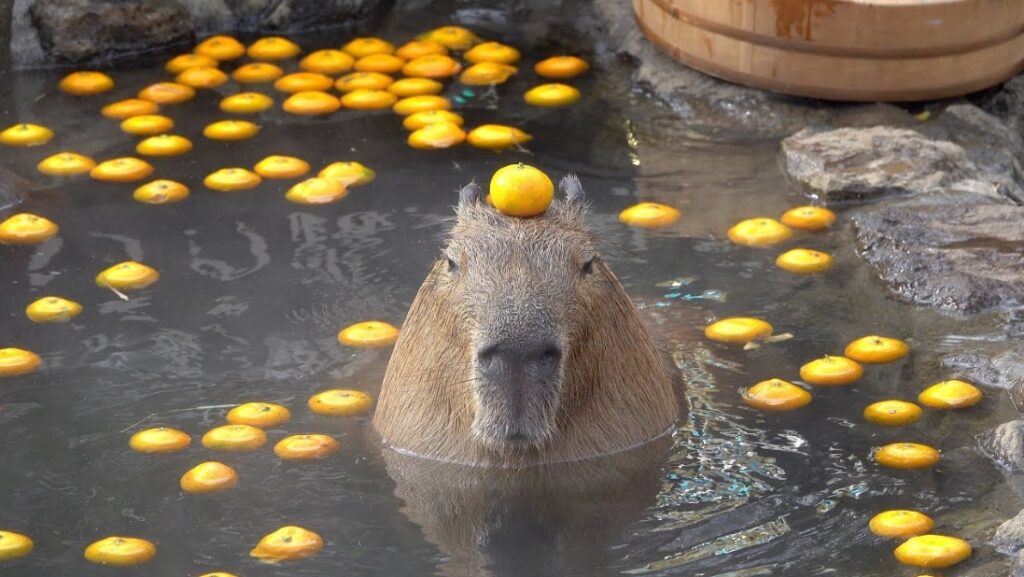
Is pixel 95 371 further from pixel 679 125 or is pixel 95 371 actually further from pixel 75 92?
pixel 679 125

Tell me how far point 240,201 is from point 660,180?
182cm

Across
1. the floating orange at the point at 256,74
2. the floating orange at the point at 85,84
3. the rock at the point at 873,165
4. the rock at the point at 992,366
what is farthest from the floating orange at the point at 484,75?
the rock at the point at 992,366

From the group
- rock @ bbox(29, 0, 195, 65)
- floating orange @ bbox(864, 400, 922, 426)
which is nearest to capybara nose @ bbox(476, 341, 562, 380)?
floating orange @ bbox(864, 400, 922, 426)

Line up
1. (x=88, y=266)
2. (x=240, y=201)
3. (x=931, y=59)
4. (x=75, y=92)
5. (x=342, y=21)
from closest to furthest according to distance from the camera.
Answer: (x=88, y=266) < (x=240, y=201) < (x=931, y=59) < (x=75, y=92) < (x=342, y=21)

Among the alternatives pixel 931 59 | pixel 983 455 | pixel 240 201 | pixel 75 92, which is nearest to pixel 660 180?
pixel 931 59

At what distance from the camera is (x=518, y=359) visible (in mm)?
4184

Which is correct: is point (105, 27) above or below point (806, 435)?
above

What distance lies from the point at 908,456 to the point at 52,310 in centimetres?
307

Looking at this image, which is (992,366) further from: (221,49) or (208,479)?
(221,49)

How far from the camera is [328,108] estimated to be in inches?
286

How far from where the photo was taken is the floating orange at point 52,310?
5.62 metres

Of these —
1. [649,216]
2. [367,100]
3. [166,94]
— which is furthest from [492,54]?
[649,216]

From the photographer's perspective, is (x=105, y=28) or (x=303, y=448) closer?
(x=303, y=448)

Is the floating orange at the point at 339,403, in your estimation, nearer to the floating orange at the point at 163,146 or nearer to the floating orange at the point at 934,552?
the floating orange at the point at 934,552
